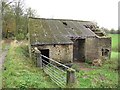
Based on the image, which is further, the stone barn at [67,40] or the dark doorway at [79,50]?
the dark doorway at [79,50]

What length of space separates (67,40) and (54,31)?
7.02 feet

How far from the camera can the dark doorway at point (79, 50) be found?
78.4 feet

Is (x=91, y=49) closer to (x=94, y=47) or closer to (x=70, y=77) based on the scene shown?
(x=94, y=47)

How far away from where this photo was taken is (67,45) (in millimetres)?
20250

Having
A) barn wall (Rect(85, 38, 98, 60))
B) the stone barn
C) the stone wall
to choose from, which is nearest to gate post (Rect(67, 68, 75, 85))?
the stone barn

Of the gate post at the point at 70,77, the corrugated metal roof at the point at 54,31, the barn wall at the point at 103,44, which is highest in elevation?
the corrugated metal roof at the point at 54,31

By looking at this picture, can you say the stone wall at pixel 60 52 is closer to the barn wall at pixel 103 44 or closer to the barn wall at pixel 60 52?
the barn wall at pixel 60 52

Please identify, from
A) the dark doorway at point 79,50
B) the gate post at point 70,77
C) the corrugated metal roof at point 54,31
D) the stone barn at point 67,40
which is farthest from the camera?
the dark doorway at point 79,50

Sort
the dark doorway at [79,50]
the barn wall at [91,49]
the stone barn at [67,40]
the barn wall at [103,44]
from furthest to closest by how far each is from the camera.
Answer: the barn wall at [103,44]
the dark doorway at [79,50]
the barn wall at [91,49]
the stone barn at [67,40]

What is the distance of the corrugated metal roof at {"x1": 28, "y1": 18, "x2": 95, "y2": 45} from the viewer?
1972 cm

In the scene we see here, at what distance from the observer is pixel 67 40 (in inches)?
813

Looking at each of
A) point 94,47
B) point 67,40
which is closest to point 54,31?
point 67,40

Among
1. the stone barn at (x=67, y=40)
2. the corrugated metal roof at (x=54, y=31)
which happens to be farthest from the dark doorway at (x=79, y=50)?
the corrugated metal roof at (x=54, y=31)

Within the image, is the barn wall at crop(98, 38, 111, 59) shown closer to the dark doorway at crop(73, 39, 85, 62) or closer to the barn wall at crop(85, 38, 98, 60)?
the barn wall at crop(85, 38, 98, 60)
